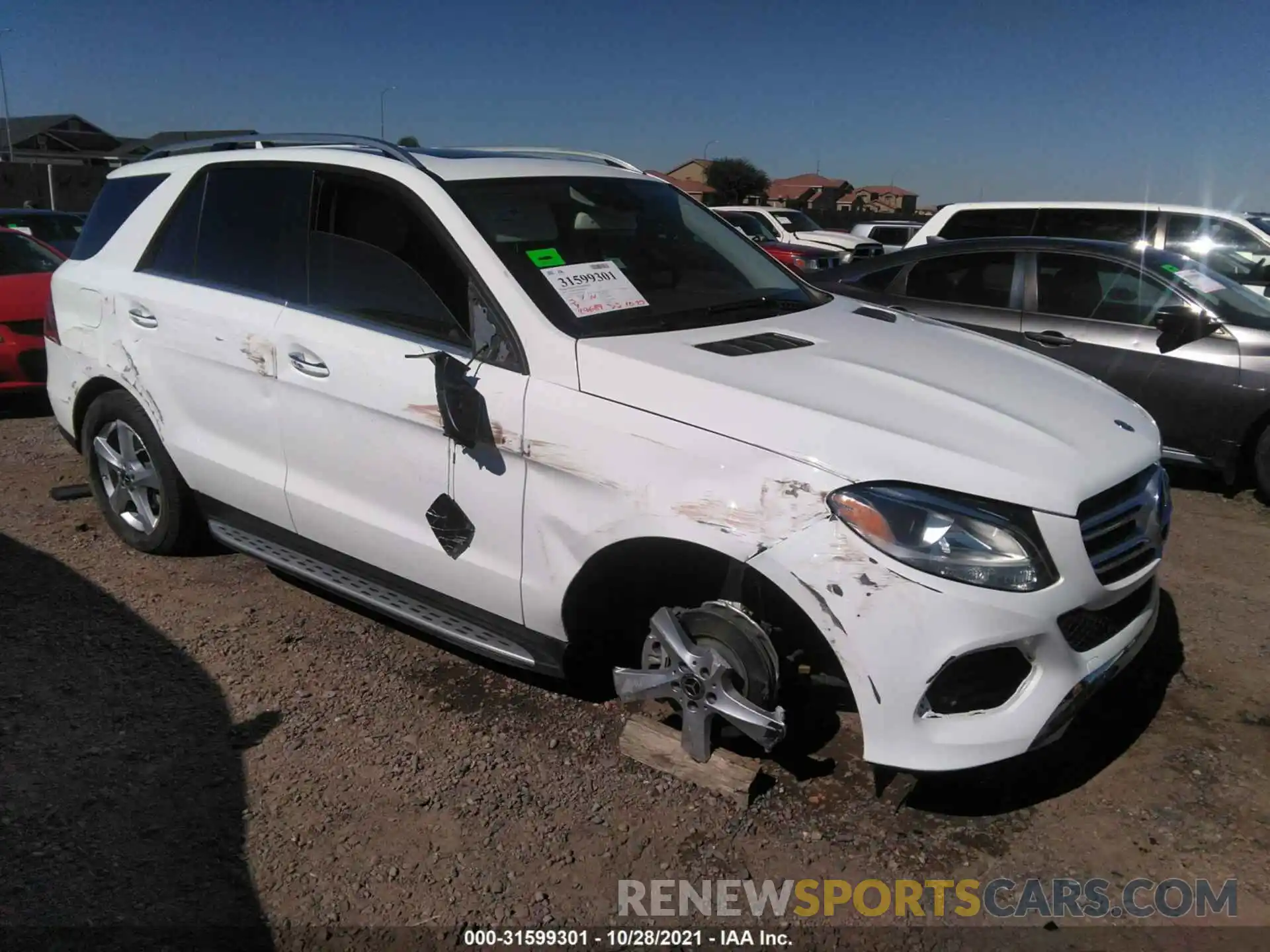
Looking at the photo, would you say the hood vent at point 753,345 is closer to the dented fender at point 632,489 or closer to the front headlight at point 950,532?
the dented fender at point 632,489

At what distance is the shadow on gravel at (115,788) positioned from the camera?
2.58 meters

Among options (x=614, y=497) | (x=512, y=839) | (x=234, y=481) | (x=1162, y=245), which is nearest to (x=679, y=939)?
(x=512, y=839)

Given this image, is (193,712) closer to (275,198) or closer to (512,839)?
(512,839)

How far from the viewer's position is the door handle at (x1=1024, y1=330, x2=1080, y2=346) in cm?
629

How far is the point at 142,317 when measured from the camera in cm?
430

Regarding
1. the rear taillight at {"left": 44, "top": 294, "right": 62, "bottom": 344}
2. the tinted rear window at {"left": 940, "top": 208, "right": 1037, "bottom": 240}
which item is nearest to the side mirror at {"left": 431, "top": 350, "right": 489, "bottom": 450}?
the rear taillight at {"left": 44, "top": 294, "right": 62, "bottom": 344}

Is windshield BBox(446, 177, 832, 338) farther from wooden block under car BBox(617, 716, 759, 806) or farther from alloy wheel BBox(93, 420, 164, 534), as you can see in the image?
alloy wheel BBox(93, 420, 164, 534)

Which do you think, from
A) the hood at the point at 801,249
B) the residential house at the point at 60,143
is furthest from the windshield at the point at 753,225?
the residential house at the point at 60,143

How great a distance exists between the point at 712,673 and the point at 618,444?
0.71m

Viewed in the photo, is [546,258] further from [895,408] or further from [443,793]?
[443,793]

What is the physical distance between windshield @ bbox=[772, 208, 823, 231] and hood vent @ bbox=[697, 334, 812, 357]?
17.8m

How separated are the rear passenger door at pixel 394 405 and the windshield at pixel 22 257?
216 inches

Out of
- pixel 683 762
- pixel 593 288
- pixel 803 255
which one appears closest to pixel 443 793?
pixel 683 762

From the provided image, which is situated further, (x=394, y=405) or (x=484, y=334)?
(x=394, y=405)
